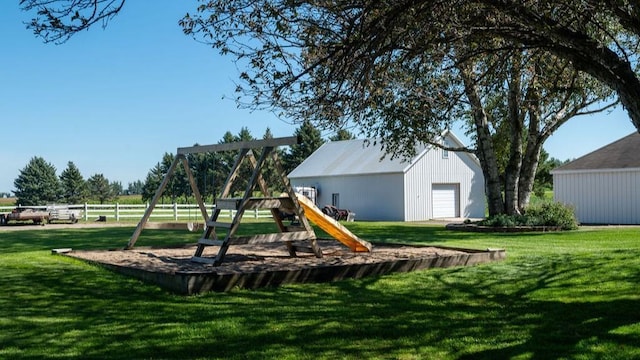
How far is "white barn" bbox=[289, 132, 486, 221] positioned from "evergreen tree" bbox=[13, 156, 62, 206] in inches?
1766

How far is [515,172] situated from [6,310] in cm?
2131

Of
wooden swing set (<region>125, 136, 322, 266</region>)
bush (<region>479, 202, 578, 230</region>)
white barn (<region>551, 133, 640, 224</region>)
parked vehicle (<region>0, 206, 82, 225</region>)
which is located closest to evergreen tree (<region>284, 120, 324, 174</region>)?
parked vehicle (<region>0, 206, 82, 225</region>)

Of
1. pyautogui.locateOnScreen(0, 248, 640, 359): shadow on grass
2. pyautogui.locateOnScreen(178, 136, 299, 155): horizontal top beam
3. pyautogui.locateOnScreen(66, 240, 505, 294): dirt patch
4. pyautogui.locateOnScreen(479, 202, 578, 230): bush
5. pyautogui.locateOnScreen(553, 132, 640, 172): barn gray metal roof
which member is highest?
pyautogui.locateOnScreen(553, 132, 640, 172): barn gray metal roof

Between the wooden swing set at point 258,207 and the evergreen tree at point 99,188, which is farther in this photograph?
the evergreen tree at point 99,188

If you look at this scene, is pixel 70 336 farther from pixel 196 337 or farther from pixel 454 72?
pixel 454 72

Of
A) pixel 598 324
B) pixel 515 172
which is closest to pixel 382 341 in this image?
pixel 598 324

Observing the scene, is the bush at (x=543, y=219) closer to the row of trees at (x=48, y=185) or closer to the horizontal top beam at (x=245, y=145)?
the horizontal top beam at (x=245, y=145)

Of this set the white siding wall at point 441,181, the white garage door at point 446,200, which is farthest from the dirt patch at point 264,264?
the white garage door at point 446,200

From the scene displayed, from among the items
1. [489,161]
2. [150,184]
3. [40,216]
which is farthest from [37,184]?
[489,161]

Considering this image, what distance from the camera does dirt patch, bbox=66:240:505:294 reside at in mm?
9055

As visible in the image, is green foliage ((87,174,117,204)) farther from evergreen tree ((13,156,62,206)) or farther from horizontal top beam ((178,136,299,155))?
horizontal top beam ((178,136,299,155))

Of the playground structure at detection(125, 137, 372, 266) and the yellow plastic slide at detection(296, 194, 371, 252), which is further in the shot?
the yellow plastic slide at detection(296, 194, 371, 252)

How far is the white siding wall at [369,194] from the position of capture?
122ft

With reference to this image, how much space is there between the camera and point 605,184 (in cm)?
3130
